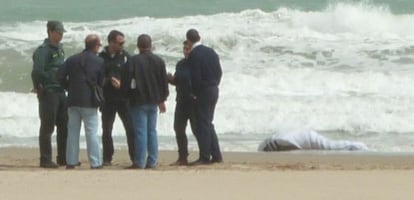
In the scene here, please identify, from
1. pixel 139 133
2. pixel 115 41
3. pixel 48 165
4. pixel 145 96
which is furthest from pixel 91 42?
pixel 48 165

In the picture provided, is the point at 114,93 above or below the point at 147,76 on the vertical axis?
below

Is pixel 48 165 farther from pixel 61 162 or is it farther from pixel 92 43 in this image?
pixel 92 43

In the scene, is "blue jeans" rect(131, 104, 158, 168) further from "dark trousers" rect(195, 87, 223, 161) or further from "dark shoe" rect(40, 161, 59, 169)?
"dark shoe" rect(40, 161, 59, 169)

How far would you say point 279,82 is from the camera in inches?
830

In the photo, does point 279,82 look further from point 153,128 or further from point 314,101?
point 153,128

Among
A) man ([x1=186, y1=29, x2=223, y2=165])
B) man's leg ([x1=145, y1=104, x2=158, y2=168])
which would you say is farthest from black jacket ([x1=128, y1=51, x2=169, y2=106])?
man ([x1=186, y1=29, x2=223, y2=165])

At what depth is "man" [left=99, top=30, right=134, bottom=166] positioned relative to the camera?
12.2 m

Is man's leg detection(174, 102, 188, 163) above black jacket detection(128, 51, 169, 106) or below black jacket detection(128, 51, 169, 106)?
below

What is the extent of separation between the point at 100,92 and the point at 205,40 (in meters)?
13.3

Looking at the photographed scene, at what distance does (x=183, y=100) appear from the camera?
1268 cm

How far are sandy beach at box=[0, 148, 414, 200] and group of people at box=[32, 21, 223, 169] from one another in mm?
272

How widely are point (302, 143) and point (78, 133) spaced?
3955mm

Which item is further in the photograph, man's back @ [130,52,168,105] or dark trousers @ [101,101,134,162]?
dark trousers @ [101,101,134,162]

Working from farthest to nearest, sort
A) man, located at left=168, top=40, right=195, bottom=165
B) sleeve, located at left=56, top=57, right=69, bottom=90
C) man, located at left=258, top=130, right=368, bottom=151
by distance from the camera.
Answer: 1. man, located at left=258, top=130, right=368, bottom=151
2. man, located at left=168, top=40, right=195, bottom=165
3. sleeve, located at left=56, top=57, right=69, bottom=90
